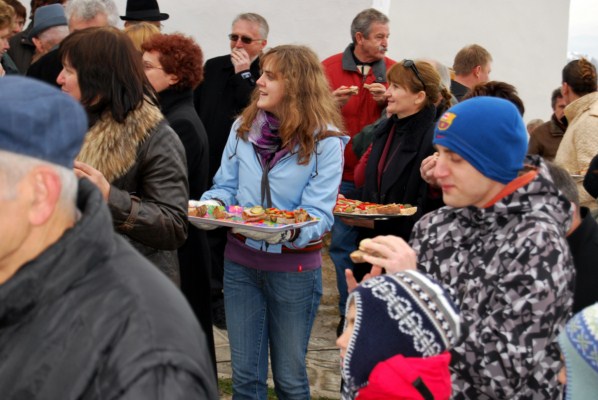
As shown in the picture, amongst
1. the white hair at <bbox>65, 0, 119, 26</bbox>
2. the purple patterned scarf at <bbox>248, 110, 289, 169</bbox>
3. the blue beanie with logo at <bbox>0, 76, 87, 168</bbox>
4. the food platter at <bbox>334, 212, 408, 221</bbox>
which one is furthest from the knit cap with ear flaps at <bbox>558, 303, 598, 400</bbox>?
the white hair at <bbox>65, 0, 119, 26</bbox>

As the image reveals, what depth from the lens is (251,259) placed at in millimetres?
4406

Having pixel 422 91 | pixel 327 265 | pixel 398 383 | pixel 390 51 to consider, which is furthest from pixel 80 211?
pixel 390 51

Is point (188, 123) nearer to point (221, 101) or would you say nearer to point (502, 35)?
point (221, 101)

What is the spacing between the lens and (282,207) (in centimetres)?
449

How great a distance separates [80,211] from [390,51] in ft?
31.6

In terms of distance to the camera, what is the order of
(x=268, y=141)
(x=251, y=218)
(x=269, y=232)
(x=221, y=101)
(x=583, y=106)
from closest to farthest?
(x=269, y=232) < (x=251, y=218) < (x=268, y=141) < (x=583, y=106) < (x=221, y=101)

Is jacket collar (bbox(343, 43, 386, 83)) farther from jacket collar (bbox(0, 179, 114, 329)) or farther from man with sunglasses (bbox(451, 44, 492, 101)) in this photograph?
jacket collar (bbox(0, 179, 114, 329))

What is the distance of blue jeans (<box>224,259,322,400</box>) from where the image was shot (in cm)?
439

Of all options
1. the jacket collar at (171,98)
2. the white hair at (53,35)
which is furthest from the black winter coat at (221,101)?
the jacket collar at (171,98)

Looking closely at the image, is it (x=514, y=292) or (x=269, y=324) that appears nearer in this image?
(x=514, y=292)

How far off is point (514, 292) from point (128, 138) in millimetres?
1766

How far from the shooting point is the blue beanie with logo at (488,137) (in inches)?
117

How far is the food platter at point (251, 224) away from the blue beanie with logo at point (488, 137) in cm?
116

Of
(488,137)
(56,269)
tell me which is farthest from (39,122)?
(488,137)
